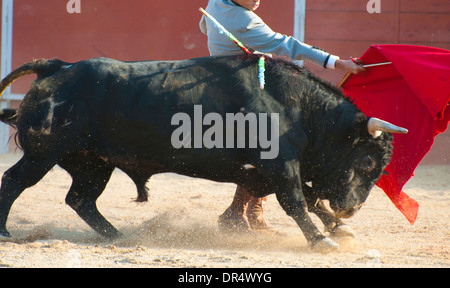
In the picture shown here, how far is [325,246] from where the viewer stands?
382 cm

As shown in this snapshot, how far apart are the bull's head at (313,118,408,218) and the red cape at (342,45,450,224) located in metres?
0.30

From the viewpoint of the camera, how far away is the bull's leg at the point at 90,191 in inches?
168

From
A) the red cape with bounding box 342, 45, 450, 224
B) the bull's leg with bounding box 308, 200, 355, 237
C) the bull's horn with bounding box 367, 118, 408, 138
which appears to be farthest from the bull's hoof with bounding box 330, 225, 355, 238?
the bull's horn with bounding box 367, 118, 408, 138

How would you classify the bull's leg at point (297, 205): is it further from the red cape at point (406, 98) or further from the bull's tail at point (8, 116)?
the bull's tail at point (8, 116)

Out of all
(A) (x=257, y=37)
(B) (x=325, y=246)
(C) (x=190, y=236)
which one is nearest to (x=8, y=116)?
(C) (x=190, y=236)

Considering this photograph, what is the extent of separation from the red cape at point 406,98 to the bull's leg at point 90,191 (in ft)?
5.72

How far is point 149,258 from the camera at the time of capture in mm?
3568

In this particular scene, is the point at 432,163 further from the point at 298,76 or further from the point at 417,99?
the point at 298,76

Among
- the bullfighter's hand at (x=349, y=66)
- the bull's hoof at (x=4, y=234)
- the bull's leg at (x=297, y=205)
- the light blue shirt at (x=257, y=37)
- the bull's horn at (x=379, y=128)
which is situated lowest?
the bull's hoof at (x=4, y=234)

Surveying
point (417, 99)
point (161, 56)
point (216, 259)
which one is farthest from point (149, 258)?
point (161, 56)

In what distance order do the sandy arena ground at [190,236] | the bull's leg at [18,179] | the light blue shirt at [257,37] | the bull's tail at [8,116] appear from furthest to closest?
the bull's tail at [8,116] < the light blue shirt at [257,37] < the bull's leg at [18,179] < the sandy arena ground at [190,236]

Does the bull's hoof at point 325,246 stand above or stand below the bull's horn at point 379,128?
below

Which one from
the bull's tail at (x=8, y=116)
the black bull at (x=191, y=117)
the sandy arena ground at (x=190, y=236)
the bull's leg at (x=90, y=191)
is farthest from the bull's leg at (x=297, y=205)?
the bull's tail at (x=8, y=116)

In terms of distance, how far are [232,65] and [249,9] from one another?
480mm
